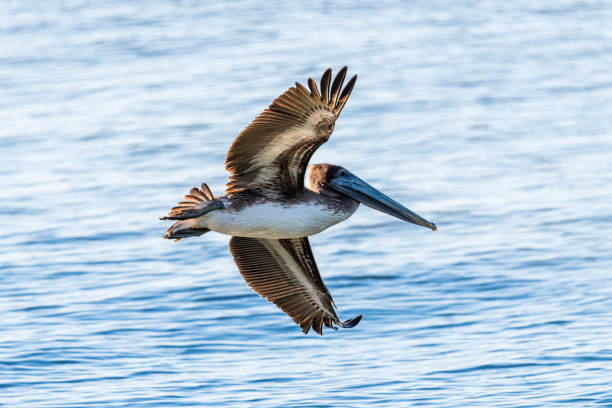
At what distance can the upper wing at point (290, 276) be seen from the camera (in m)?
8.36

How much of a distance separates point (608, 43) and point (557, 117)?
541 cm

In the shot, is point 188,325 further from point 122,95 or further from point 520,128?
point 122,95

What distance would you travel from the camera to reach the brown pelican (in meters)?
7.04

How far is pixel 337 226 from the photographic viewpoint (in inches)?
570

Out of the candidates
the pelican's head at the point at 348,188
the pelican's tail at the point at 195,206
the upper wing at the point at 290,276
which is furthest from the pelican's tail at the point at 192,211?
the upper wing at the point at 290,276

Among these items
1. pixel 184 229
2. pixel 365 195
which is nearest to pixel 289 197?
pixel 365 195

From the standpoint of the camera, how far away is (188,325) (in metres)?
11.2

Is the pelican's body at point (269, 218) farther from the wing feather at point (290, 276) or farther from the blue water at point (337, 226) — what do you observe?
the blue water at point (337, 226)

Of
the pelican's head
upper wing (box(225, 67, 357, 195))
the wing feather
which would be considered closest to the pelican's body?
upper wing (box(225, 67, 357, 195))

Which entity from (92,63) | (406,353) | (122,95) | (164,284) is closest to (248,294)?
(164,284)

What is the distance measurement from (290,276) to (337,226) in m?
6.12

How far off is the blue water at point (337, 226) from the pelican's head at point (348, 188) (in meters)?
2.05

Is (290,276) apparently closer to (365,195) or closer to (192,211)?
(365,195)

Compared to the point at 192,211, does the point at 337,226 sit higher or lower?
lower
